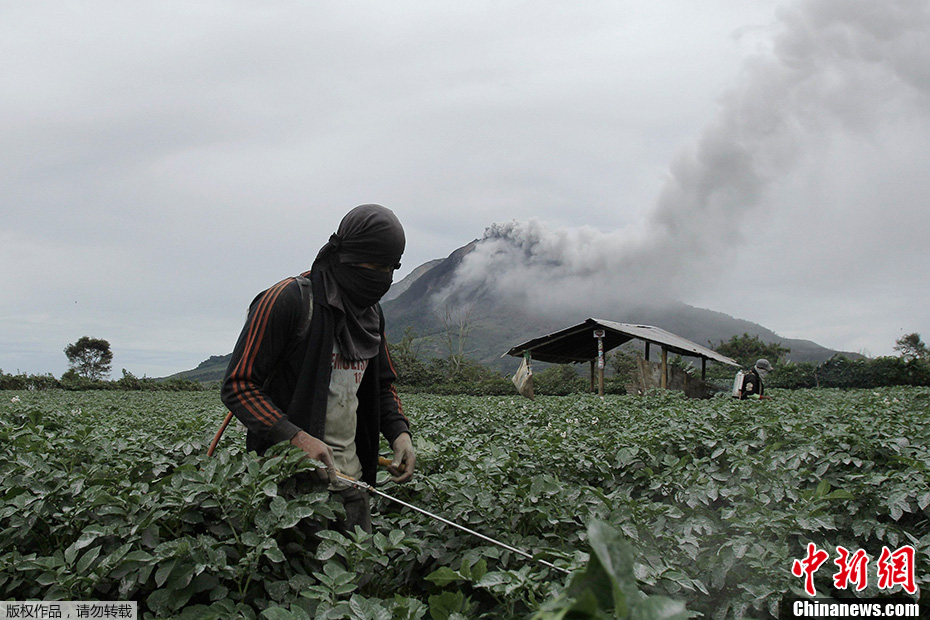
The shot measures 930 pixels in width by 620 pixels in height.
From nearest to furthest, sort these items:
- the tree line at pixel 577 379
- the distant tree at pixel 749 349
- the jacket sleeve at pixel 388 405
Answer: the jacket sleeve at pixel 388 405, the tree line at pixel 577 379, the distant tree at pixel 749 349

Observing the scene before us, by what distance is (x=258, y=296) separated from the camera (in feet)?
7.46

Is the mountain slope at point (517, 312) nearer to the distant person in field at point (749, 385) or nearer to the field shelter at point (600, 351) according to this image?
the field shelter at point (600, 351)

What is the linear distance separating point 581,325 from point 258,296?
57.4 ft

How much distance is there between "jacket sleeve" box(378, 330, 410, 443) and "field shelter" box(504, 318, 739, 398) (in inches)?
556

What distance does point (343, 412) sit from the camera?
2.34 m

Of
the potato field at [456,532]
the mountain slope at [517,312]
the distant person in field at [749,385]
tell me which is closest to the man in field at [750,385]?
the distant person in field at [749,385]

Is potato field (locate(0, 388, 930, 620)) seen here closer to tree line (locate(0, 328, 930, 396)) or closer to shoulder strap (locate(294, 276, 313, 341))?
shoulder strap (locate(294, 276, 313, 341))

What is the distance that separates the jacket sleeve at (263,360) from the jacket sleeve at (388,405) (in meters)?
0.49

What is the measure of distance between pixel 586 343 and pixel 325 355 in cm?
1939

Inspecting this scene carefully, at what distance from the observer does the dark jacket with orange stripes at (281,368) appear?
6.87 feet

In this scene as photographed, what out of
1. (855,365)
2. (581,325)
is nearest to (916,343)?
(855,365)

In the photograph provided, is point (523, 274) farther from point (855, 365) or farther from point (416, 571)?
point (416, 571)

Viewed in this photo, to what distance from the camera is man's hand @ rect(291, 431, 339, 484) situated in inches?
79.1

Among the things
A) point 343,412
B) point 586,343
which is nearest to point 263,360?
point 343,412
